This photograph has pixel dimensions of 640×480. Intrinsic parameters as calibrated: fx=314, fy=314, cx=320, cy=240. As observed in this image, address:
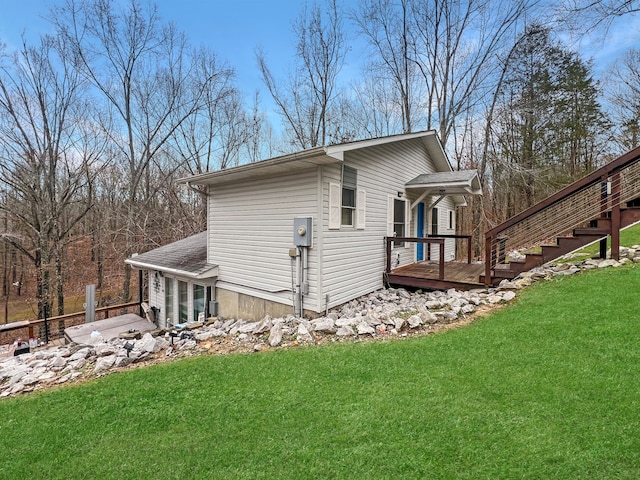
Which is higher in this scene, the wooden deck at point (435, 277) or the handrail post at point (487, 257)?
the handrail post at point (487, 257)

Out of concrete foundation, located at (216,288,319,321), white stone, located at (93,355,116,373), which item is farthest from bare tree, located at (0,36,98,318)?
white stone, located at (93,355,116,373)

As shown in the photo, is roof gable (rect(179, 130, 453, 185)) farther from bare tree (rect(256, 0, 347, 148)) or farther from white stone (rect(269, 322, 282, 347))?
bare tree (rect(256, 0, 347, 148))

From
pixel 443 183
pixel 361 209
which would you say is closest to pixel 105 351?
pixel 361 209

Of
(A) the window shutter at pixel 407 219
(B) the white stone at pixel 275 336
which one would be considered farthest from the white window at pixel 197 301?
(A) the window shutter at pixel 407 219

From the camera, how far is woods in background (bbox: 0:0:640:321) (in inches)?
496

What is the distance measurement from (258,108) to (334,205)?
14.1 metres

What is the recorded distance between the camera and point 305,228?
6.11 metres

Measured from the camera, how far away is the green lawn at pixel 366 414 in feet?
6.99

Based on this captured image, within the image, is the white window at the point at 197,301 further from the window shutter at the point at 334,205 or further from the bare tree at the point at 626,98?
the bare tree at the point at 626,98

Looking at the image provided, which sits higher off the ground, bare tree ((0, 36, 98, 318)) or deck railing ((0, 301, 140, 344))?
bare tree ((0, 36, 98, 318))

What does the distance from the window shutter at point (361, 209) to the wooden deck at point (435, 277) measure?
1.67 m

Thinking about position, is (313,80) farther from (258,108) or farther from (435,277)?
(435,277)

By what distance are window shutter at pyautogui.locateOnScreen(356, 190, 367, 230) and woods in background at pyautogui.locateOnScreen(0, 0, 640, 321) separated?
7063 millimetres

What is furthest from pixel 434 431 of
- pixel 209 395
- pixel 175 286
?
pixel 175 286
